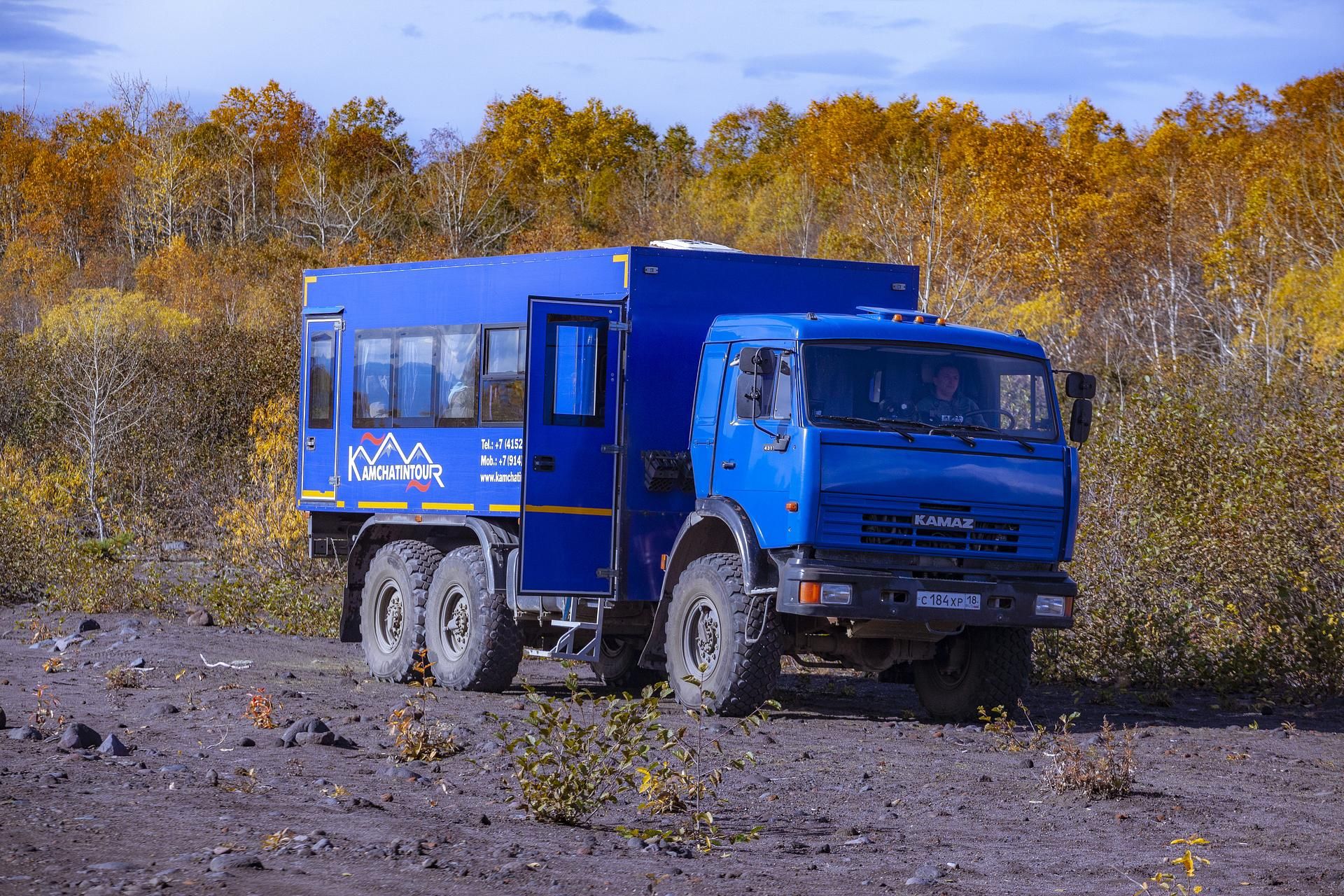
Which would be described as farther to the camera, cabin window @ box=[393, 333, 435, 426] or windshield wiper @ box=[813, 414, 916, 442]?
cabin window @ box=[393, 333, 435, 426]

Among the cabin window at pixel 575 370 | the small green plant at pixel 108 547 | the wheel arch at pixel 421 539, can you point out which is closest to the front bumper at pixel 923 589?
the cabin window at pixel 575 370

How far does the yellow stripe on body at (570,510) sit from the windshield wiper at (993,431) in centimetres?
268

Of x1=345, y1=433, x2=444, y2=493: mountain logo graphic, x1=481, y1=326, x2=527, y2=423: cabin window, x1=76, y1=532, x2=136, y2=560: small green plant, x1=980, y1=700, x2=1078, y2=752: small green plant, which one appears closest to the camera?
x1=980, y1=700, x2=1078, y2=752: small green plant

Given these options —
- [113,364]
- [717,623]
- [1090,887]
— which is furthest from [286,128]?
[1090,887]

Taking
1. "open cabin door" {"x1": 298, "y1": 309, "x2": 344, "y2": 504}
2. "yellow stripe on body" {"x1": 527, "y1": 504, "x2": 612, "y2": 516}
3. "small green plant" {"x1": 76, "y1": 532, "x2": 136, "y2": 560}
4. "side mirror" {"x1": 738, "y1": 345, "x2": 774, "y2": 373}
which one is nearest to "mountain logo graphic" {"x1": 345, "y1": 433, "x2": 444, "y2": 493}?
"open cabin door" {"x1": 298, "y1": 309, "x2": 344, "y2": 504}

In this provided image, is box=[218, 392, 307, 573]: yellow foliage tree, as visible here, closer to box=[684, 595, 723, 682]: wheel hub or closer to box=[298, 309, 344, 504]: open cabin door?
box=[298, 309, 344, 504]: open cabin door

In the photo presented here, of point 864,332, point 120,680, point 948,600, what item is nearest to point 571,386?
point 864,332

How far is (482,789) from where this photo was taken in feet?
27.1

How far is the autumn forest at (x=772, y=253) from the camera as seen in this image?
45.5 ft

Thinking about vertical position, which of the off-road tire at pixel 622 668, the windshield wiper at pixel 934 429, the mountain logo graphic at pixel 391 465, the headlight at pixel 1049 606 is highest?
the windshield wiper at pixel 934 429

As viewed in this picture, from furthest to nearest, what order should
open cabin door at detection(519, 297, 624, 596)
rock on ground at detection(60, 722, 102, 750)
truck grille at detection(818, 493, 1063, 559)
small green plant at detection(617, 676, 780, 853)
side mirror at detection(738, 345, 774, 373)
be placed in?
1. open cabin door at detection(519, 297, 624, 596)
2. side mirror at detection(738, 345, 774, 373)
3. truck grille at detection(818, 493, 1063, 559)
4. rock on ground at detection(60, 722, 102, 750)
5. small green plant at detection(617, 676, 780, 853)

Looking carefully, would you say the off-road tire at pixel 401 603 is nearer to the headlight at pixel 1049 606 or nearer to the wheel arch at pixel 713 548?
the wheel arch at pixel 713 548

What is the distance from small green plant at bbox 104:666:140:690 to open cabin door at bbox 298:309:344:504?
269 centimetres

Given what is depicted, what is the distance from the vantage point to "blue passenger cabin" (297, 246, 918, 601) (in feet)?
38.2
